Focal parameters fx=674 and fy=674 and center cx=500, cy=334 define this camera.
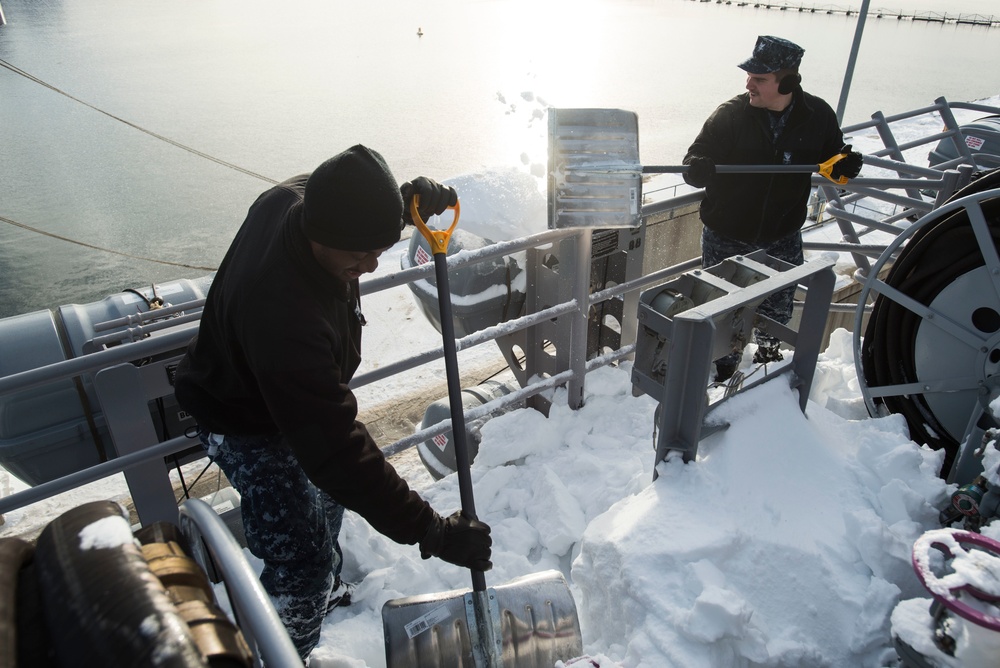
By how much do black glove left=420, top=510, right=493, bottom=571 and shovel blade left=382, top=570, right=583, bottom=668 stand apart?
0.18 m

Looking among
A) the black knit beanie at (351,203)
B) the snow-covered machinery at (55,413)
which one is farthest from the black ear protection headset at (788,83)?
the snow-covered machinery at (55,413)

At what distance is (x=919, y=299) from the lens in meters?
2.50

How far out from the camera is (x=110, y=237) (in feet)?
41.6

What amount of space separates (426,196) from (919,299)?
72.8 inches

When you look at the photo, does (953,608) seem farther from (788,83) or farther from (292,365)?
(788,83)

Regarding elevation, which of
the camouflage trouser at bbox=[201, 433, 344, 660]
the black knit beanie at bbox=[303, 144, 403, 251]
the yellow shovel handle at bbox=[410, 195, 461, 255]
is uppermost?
the black knit beanie at bbox=[303, 144, 403, 251]

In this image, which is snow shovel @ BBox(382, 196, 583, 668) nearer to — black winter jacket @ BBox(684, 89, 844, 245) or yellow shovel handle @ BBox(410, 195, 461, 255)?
yellow shovel handle @ BBox(410, 195, 461, 255)

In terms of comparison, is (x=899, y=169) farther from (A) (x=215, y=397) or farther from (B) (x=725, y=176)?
(A) (x=215, y=397)

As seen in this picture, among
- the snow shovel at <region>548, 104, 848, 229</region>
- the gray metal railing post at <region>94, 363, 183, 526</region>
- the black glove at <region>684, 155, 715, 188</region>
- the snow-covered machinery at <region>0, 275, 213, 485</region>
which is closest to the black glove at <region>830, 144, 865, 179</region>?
the black glove at <region>684, 155, 715, 188</region>

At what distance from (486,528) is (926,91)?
24.0m

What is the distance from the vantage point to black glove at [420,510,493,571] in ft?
5.88

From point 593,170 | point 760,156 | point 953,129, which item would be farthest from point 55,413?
point 953,129

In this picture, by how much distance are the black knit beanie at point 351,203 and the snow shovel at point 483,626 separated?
806mm

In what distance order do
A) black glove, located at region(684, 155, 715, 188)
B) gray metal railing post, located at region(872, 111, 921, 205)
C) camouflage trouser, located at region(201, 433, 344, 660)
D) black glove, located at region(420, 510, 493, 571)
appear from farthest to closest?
gray metal railing post, located at region(872, 111, 921, 205) < black glove, located at region(684, 155, 715, 188) < camouflage trouser, located at region(201, 433, 344, 660) < black glove, located at region(420, 510, 493, 571)
